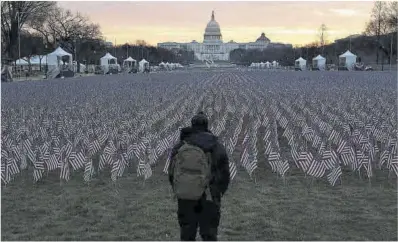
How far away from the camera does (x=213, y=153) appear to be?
7.20 m

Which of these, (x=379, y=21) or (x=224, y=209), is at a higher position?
(x=379, y=21)

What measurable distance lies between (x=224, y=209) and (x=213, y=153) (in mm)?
3483

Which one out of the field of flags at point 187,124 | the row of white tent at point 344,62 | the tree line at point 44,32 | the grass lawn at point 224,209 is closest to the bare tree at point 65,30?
the tree line at point 44,32

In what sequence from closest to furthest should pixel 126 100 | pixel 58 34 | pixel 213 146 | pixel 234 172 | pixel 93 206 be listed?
pixel 213 146 → pixel 93 206 → pixel 234 172 → pixel 126 100 → pixel 58 34

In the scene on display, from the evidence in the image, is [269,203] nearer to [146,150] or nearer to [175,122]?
[146,150]

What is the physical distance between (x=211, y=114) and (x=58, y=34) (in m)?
76.7

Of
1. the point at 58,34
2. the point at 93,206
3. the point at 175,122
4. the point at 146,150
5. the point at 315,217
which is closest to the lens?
the point at 315,217

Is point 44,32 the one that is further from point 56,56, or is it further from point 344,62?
point 344,62

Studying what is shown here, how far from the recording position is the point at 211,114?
2381cm

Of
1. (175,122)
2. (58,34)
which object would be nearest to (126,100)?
(175,122)

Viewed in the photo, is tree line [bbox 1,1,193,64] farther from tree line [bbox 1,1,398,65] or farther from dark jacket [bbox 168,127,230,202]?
dark jacket [bbox 168,127,230,202]

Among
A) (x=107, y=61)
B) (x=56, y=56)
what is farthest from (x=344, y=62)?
(x=56, y=56)

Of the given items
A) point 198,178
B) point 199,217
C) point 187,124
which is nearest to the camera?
point 198,178

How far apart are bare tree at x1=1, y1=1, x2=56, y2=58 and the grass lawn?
65503mm
